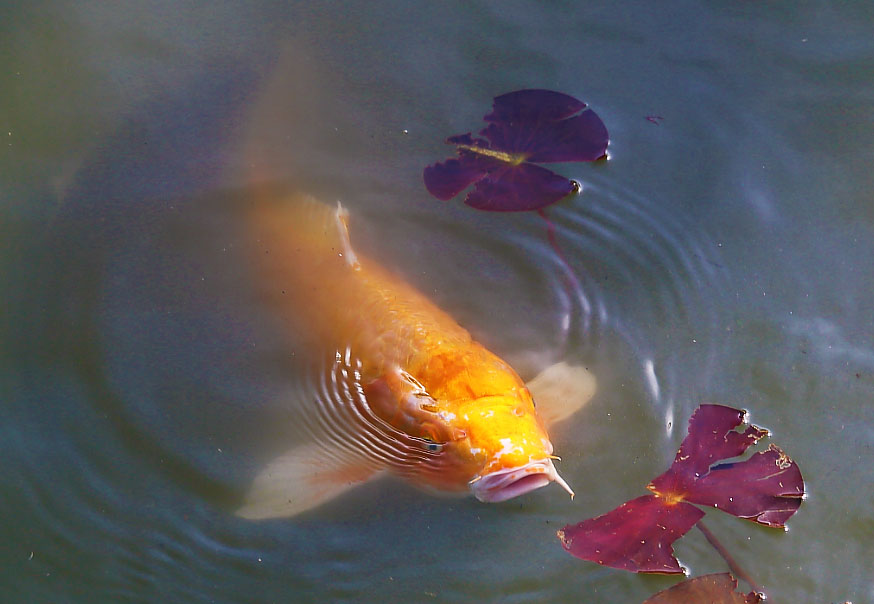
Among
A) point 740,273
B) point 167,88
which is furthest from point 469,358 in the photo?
point 167,88

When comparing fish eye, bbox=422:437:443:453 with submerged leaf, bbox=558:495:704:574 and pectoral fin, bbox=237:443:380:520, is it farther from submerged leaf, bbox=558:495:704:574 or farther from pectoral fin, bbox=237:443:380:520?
submerged leaf, bbox=558:495:704:574

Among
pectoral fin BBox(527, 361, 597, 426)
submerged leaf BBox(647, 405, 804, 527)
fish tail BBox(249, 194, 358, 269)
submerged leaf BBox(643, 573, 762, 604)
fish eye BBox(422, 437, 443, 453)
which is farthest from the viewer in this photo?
fish tail BBox(249, 194, 358, 269)

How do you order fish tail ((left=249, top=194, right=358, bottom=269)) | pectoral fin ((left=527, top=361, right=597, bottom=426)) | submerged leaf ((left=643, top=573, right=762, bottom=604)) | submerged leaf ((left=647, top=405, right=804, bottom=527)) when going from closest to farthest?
submerged leaf ((left=643, top=573, right=762, bottom=604)) → submerged leaf ((left=647, top=405, right=804, bottom=527)) → pectoral fin ((left=527, top=361, right=597, bottom=426)) → fish tail ((left=249, top=194, right=358, bottom=269))

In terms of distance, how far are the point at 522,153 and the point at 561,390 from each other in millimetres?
1021

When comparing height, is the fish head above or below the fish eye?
above

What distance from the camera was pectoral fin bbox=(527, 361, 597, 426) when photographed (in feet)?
8.48

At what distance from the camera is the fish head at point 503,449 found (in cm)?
226

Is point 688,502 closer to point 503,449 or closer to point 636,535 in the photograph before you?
point 636,535

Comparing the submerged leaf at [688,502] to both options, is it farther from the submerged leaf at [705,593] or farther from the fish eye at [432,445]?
the fish eye at [432,445]

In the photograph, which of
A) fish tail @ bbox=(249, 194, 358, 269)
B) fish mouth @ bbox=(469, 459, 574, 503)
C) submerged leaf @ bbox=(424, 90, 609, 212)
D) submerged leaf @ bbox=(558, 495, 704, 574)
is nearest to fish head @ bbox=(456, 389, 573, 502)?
fish mouth @ bbox=(469, 459, 574, 503)

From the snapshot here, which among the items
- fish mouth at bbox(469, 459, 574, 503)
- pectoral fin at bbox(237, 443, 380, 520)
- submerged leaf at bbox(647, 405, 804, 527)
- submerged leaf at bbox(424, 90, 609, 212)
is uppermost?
submerged leaf at bbox(424, 90, 609, 212)

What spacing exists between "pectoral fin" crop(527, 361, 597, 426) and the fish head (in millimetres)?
149

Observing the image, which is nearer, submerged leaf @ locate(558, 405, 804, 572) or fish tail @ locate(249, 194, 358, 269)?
submerged leaf @ locate(558, 405, 804, 572)

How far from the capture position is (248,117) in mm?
3445
